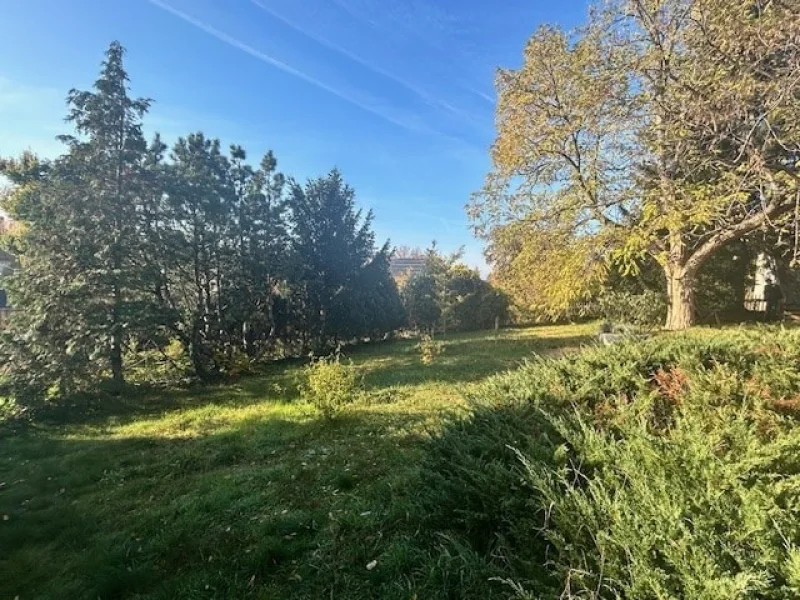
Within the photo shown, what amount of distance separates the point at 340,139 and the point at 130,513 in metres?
11.6

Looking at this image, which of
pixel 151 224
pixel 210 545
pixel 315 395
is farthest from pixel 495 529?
pixel 151 224

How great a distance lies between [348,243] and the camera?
17.2 metres

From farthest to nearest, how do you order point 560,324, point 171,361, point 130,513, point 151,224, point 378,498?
point 560,324
point 171,361
point 151,224
point 130,513
point 378,498

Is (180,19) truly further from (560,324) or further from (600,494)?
(560,324)

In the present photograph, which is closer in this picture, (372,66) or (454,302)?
(372,66)

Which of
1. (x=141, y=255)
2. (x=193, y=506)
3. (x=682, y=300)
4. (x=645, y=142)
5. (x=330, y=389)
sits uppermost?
(x=645, y=142)

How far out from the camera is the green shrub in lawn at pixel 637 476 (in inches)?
55.3

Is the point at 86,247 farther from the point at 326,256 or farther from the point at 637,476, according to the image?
the point at 637,476

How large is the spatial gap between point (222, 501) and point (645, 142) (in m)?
8.67

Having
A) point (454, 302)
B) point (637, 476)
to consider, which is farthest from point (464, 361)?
→ point (454, 302)

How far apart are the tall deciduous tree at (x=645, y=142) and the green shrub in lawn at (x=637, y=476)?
12.5 ft

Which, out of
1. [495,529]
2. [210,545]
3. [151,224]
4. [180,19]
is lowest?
[210,545]

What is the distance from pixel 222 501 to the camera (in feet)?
12.9

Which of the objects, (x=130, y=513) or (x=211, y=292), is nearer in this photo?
(x=130, y=513)
